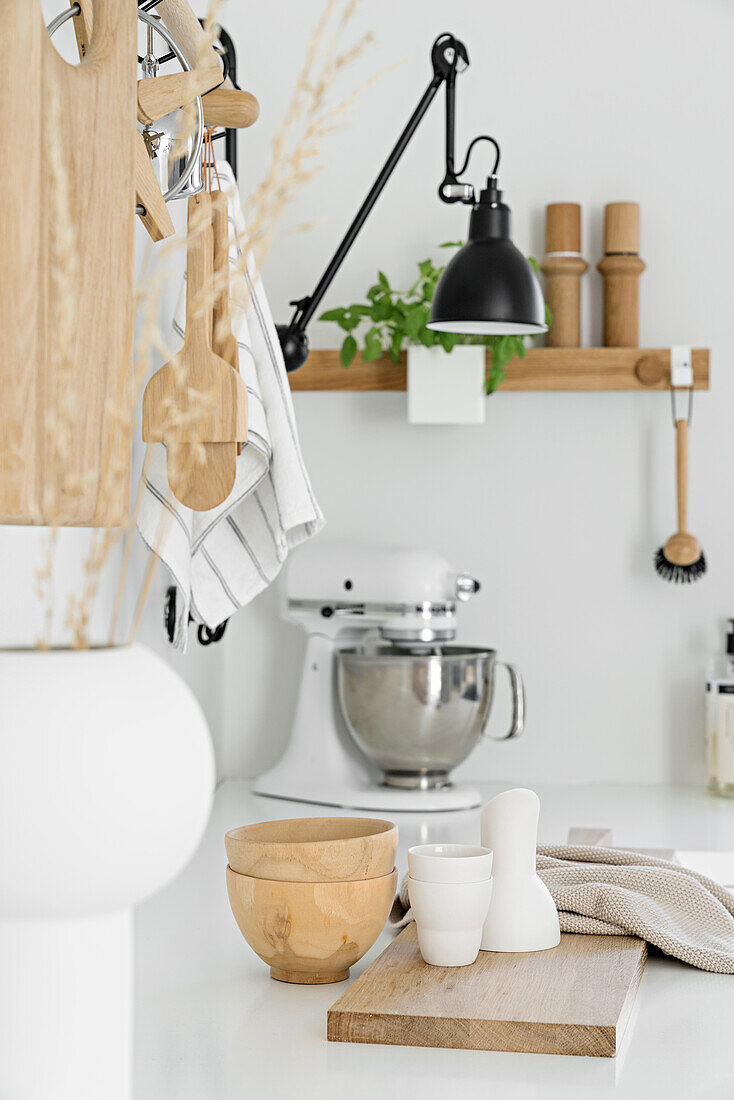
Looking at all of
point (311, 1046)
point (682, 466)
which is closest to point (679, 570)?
point (682, 466)

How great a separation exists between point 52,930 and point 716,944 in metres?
0.64

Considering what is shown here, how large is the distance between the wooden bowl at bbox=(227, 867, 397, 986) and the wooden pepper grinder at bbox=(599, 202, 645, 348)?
47.3 inches

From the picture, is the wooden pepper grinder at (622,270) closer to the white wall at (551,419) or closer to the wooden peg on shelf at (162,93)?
the white wall at (551,419)

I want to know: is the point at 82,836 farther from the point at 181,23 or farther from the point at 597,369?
the point at 597,369

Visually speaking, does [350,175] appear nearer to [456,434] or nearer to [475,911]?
[456,434]

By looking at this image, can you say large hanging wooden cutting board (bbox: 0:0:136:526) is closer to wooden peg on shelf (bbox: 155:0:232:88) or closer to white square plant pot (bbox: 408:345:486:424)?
wooden peg on shelf (bbox: 155:0:232:88)

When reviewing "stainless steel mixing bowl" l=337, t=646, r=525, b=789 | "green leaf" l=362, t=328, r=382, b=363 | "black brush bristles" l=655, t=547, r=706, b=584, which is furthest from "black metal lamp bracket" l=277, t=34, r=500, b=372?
"black brush bristles" l=655, t=547, r=706, b=584

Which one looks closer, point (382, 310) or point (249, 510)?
point (249, 510)

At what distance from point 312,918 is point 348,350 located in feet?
3.81

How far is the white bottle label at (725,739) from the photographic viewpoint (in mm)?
1774

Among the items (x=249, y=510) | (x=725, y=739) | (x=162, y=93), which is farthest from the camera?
(x=725, y=739)

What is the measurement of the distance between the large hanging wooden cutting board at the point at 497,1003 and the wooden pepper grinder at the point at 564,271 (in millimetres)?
1174

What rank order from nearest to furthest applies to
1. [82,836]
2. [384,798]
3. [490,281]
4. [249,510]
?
[82,836] → [249,510] → [490,281] → [384,798]

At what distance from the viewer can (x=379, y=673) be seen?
66.3 inches
